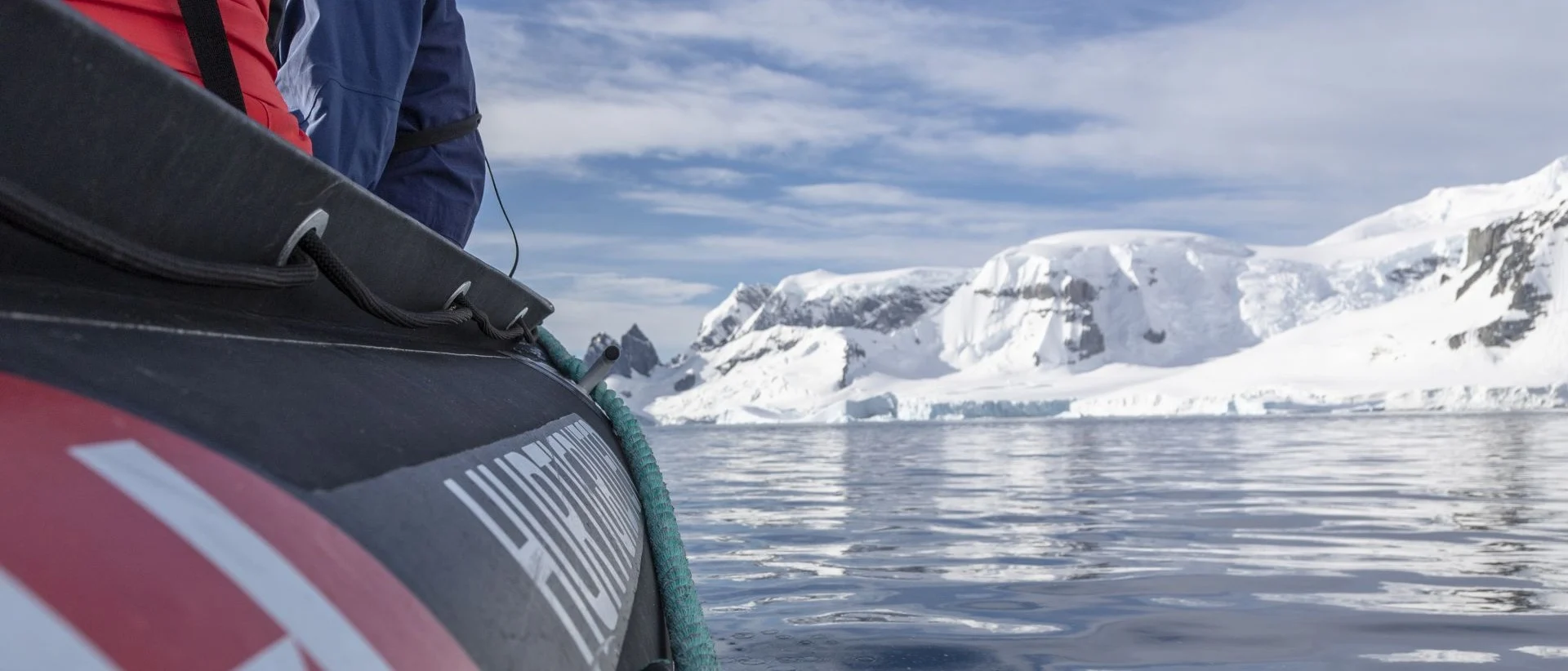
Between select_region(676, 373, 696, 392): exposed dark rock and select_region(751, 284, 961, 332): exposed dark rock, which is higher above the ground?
select_region(751, 284, 961, 332): exposed dark rock

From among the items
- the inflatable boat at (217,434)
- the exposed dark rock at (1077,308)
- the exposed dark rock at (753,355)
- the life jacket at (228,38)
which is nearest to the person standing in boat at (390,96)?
the life jacket at (228,38)

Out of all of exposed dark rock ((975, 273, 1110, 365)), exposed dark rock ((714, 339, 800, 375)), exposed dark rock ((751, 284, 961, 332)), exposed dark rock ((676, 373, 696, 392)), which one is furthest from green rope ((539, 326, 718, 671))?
exposed dark rock ((751, 284, 961, 332))

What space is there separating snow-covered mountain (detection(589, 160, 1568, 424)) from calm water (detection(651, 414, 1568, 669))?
194 feet

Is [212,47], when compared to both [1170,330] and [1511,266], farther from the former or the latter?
[1170,330]

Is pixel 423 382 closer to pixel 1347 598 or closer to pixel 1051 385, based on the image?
pixel 1347 598

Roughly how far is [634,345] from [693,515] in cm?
15195

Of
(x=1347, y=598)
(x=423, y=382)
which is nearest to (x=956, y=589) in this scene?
(x=1347, y=598)

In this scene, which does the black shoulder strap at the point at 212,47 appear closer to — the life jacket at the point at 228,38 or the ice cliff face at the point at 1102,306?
the life jacket at the point at 228,38

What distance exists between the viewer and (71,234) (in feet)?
1.99

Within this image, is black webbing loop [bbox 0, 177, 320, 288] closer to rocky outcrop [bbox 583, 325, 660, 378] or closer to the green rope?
the green rope

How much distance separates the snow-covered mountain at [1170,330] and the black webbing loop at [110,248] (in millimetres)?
66286

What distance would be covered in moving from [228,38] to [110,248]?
0.62m

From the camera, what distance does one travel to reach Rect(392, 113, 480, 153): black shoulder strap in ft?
7.93

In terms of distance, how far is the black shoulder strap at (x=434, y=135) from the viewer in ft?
7.93
